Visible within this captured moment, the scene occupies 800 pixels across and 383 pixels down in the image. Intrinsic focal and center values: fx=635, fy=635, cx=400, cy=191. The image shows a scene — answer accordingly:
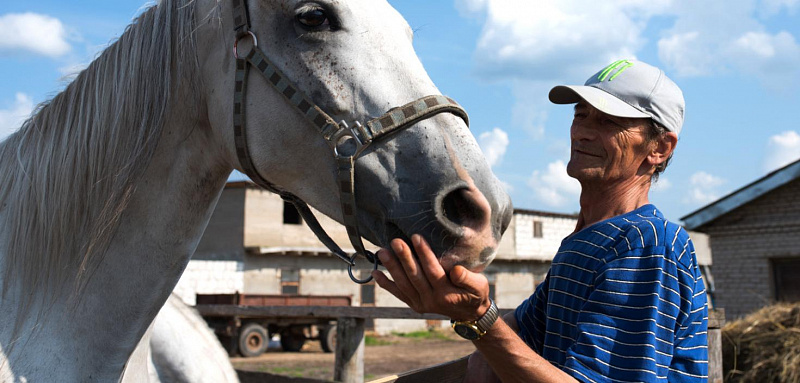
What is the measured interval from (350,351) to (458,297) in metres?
3.90

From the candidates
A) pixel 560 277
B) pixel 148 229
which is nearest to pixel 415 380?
pixel 560 277

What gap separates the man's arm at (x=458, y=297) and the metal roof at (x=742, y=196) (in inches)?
508

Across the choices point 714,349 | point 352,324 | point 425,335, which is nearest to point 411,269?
point 714,349

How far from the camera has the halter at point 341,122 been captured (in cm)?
157

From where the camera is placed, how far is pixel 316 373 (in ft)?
38.6

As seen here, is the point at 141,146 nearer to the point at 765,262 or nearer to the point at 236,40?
the point at 236,40

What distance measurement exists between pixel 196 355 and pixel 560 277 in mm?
1677

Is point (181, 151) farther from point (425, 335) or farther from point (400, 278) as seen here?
point (425, 335)

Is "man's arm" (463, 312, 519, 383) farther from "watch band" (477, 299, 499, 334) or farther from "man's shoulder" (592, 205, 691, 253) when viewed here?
"watch band" (477, 299, 499, 334)

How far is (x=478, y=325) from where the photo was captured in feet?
4.42

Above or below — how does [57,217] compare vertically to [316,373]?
above

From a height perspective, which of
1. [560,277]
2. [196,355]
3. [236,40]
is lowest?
[196,355]

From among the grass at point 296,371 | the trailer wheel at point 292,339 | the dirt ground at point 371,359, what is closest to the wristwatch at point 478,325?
the dirt ground at point 371,359

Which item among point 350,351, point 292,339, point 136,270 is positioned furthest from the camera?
point 292,339
